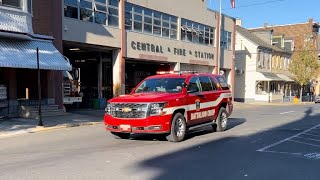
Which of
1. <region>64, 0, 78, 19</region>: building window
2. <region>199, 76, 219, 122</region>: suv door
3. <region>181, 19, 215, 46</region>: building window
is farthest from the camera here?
<region>181, 19, 215, 46</region>: building window

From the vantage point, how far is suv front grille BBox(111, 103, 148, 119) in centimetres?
1046

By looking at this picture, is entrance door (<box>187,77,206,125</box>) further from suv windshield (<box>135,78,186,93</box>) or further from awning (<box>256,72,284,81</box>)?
awning (<box>256,72,284,81</box>)

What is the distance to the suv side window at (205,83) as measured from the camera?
12.8m

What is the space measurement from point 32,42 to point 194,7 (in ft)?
61.4

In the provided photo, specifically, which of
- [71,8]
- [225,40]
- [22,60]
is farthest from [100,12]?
[225,40]

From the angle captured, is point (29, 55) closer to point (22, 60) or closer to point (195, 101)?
point (22, 60)

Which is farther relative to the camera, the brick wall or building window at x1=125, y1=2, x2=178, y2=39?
building window at x1=125, y1=2, x2=178, y2=39

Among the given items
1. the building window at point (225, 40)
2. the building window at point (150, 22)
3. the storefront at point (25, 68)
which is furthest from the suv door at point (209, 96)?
the building window at point (225, 40)

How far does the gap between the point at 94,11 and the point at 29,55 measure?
7.11 meters

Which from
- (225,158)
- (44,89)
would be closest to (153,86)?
(225,158)

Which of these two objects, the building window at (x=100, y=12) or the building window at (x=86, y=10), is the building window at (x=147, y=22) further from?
the building window at (x=86, y=10)

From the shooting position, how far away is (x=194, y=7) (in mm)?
34531

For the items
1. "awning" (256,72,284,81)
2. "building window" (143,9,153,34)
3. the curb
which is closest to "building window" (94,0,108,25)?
"building window" (143,9,153,34)

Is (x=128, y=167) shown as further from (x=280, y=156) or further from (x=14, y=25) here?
(x=14, y=25)
